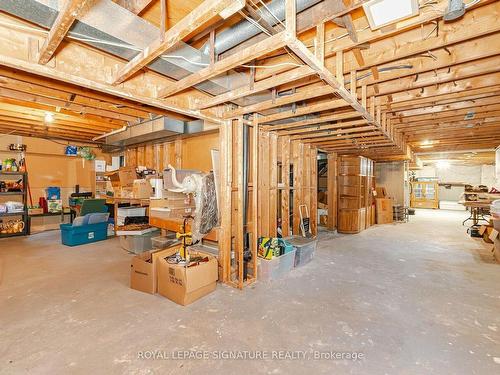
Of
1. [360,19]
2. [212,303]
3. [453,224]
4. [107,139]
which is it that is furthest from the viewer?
[453,224]

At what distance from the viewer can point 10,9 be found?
4.35 ft

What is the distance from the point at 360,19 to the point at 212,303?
289 cm

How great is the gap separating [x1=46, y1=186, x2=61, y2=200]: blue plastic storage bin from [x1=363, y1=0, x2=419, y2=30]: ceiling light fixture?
314 inches

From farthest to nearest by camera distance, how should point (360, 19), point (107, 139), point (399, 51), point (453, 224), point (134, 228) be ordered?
point (453, 224)
point (107, 139)
point (134, 228)
point (399, 51)
point (360, 19)

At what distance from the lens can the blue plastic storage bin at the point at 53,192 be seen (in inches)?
255

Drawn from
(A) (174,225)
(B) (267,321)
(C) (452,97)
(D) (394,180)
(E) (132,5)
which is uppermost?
(E) (132,5)

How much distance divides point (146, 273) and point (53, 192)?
5.61 meters

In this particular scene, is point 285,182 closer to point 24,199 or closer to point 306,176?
point 306,176

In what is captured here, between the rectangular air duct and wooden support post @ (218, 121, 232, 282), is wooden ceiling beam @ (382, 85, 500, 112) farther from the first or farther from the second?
the rectangular air duct

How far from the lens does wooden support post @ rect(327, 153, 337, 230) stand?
21.3ft

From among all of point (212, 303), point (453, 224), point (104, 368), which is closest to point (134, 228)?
point (212, 303)

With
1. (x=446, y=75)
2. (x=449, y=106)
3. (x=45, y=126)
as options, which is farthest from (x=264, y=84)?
(x=45, y=126)

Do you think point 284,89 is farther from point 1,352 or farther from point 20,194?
point 20,194

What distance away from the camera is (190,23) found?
1.24 m
